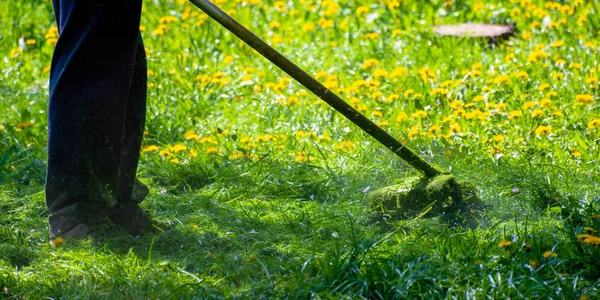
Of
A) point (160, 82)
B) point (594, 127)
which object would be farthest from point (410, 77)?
point (160, 82)

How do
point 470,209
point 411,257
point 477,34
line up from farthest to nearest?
point 477,34
point 470,209
point 411,257

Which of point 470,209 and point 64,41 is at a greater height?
point 64,41

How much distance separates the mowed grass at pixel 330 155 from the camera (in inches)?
102

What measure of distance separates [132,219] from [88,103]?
527mm

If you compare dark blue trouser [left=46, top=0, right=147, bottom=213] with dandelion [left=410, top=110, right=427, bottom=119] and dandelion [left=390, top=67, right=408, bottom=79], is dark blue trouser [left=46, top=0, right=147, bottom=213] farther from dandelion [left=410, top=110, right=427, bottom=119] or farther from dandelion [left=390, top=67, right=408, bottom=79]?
dandelion [left=390, top=67, right=408, bottom=79]

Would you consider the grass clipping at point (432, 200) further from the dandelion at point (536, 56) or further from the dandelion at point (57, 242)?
the dandelion at point (536, 56)

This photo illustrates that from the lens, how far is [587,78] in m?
4.57

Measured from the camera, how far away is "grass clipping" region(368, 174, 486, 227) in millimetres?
3205

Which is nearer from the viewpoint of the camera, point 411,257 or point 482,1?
point 411,257

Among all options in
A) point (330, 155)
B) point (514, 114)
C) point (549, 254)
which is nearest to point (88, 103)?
point (330, 155)

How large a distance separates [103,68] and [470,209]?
152 centimetres

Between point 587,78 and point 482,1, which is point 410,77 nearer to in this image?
point 587,78

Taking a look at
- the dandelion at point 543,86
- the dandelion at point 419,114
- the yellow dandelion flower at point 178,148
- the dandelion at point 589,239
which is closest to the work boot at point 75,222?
the yellow dandelion flower at point 178,148

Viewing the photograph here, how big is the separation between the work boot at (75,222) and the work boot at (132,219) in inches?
4.2
